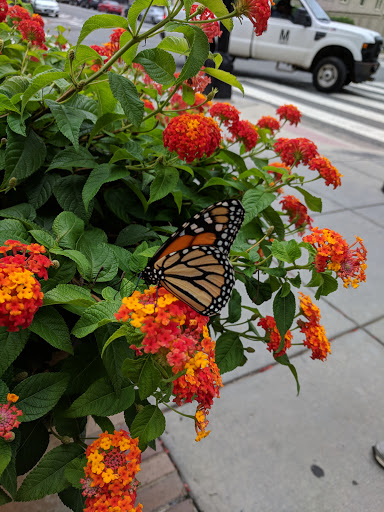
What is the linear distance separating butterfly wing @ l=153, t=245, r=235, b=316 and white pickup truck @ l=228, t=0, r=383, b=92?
30.4 feet

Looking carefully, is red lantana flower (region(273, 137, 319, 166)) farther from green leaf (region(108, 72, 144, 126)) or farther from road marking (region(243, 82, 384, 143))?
road marking (region(243, 82, 384, 143))

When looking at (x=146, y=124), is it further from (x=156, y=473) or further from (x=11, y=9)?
(x=156, y=473)

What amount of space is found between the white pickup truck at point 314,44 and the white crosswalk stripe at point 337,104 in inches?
22.5

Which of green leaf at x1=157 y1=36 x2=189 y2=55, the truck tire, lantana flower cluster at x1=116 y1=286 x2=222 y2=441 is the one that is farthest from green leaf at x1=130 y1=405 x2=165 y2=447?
the truck tire

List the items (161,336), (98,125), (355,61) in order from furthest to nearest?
(355,61)
(98,125)
(161,336)

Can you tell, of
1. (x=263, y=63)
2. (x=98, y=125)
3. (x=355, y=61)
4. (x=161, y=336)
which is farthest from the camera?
(x=263, y=63)

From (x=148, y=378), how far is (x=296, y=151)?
4.01 ft

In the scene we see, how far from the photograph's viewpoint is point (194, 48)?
3.24ft

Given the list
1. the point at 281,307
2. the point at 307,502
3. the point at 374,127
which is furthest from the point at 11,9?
the point at 374,127

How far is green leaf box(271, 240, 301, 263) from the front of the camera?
47.1 inches

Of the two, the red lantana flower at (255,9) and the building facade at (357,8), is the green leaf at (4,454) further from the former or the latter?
the building facade at (357,8)

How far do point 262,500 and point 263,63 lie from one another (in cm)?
1366

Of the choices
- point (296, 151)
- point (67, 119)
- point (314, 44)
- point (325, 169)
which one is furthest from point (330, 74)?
point (67, 119)

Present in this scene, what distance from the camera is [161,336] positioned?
78cm
